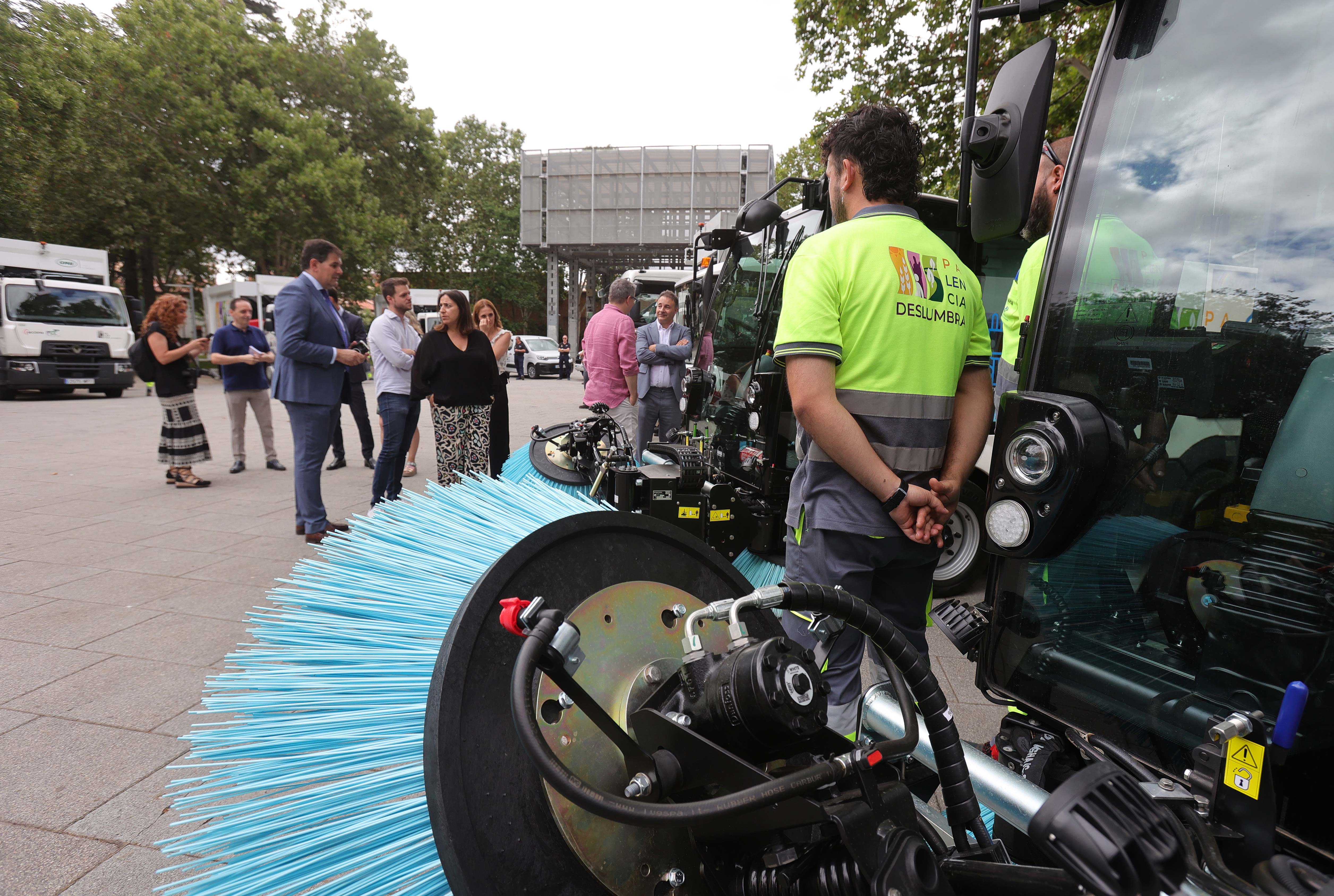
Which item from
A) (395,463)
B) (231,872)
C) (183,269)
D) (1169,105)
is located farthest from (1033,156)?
(183,269)


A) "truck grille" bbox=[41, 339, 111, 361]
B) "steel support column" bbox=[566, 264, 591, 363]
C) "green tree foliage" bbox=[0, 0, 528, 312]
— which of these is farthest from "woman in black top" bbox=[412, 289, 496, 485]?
"steel support column" bbox=[566, 264, 591, 363]

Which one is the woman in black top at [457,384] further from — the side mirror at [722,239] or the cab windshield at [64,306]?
the cab windshield at [64,306]

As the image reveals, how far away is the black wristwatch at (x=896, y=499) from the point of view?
1979mm

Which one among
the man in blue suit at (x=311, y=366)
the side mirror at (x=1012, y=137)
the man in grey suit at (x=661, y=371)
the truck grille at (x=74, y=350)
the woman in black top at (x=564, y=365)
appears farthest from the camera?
the woman in black top at (x=564, y=365)

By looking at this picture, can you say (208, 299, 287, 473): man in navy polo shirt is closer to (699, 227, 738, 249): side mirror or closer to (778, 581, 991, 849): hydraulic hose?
(699, 227, 738, 249): side mirror

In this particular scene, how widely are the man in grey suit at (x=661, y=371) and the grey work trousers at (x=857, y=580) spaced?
576 cm

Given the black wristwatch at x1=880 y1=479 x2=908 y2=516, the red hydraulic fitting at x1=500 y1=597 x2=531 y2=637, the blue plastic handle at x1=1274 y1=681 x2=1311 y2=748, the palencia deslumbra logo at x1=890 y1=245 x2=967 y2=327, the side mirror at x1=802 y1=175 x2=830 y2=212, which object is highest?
the side mirror at x1=802 y1=175 x2=830 y2=212

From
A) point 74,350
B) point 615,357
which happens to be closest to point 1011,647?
point 615,357

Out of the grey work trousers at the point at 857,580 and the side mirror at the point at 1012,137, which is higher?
the side mirror at the point at 1012,137

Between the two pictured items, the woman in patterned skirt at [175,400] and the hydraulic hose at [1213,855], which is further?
the woman in patterned skirt at [175,400]

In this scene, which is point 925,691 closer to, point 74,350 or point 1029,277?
point 1029,277

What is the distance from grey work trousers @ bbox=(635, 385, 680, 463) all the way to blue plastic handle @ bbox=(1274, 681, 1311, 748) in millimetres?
6978

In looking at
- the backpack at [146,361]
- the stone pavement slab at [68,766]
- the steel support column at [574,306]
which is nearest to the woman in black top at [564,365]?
the steel support column at [574,306]

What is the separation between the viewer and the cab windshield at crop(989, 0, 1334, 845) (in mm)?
1196
